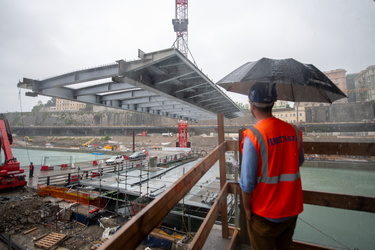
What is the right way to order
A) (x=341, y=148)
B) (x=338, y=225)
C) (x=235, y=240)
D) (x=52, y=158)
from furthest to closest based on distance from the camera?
(x=52, y=158), (x=338, y=225), (x=235, y=240), (x=341, y=148)

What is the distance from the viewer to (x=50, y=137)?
213 feet


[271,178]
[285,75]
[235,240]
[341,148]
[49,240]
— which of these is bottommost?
[49,240]

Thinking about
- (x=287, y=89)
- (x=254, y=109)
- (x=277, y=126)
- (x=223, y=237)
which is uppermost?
(x=287, y=89)

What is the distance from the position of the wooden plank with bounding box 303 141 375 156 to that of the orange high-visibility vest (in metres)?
0.92

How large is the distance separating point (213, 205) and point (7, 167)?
15.2m

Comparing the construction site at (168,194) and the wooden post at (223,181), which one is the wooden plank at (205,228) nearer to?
the construction site at (168,194)

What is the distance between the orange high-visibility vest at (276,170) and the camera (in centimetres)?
118

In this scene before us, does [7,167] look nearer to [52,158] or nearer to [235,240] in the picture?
[235,240]

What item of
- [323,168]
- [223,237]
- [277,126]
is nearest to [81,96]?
[223,237]

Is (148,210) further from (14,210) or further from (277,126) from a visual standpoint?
(14,210)

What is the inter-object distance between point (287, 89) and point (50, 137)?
265 ft

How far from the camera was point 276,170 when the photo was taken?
119 centimetres

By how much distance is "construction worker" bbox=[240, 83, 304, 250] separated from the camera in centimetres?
119

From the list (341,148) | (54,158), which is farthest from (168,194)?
(54,158)
